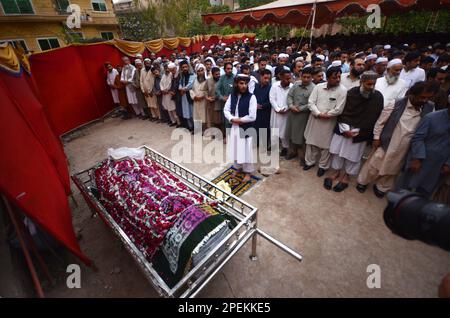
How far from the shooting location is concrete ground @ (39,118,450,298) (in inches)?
89.9

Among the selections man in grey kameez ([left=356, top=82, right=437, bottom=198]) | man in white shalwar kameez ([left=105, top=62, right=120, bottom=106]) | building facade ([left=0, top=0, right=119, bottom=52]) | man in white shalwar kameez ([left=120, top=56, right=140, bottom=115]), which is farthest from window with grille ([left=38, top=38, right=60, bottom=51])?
man in grey kameez ([left=356, top=82, right=437, bottom=198])

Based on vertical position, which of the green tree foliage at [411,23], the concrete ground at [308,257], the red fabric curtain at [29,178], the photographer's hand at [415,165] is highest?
the green tree foliage at [411,23]

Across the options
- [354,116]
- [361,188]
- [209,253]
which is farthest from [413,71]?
[209,253]

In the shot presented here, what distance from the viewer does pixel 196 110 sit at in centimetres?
571

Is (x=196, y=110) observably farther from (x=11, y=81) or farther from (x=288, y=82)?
(x=11, y=81)

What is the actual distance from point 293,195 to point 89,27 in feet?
68.3

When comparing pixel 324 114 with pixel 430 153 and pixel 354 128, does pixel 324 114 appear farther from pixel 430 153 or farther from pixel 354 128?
pixel 430 153

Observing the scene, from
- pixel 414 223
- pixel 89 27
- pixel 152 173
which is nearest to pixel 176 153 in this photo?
pixel 152 173

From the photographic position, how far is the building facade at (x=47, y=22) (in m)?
12.6

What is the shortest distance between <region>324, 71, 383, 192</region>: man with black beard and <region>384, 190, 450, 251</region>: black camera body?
7.27ft

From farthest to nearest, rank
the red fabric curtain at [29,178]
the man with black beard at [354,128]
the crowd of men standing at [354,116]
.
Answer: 1. the man with black beard at [354,128]
2. the crowd of men standing at [354,116]
3. the red fabric curtain at [29,178]

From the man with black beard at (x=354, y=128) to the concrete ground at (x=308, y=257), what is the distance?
14.1 inches

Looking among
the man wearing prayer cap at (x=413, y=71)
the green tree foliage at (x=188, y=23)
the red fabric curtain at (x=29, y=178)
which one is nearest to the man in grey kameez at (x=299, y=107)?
the man wearing prayer cap at (x=413, y=71)

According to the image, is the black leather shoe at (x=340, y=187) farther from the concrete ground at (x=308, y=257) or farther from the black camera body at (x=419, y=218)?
the black camera body at (x=419, y=218)
